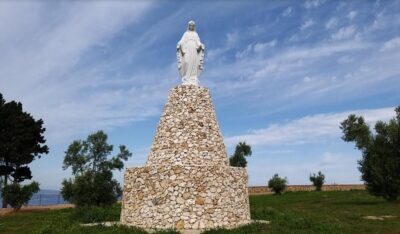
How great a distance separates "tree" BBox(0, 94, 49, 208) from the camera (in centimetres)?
3003

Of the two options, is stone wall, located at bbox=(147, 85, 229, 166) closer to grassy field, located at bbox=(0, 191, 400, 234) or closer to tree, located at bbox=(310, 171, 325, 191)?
grassy field, located at bbox=(0, 191, 400, 234)

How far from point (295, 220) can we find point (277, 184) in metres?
19.1

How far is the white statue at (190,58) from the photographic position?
14.9m

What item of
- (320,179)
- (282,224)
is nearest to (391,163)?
(320,179)

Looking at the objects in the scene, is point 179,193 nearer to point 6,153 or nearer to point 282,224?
point 282,224

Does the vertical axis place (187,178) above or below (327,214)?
above

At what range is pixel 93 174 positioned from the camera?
2642 cm

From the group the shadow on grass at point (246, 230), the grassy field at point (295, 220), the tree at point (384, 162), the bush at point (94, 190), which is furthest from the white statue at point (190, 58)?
the tree at point (384, 162)

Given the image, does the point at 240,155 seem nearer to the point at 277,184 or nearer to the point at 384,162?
the point at 277,184

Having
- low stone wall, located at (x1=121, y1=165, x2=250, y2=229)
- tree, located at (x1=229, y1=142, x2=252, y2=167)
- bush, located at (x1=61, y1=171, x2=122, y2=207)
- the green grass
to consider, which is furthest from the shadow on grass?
tree, located at (x1=229, y1=142, x2=252, y2=167)

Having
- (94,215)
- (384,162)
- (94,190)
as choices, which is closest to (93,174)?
(94,190)

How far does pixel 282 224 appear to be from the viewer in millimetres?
13656

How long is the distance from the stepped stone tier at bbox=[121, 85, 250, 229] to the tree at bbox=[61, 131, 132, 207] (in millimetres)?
11980

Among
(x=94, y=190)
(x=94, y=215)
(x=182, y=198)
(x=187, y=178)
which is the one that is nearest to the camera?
(x=182, y=198)
